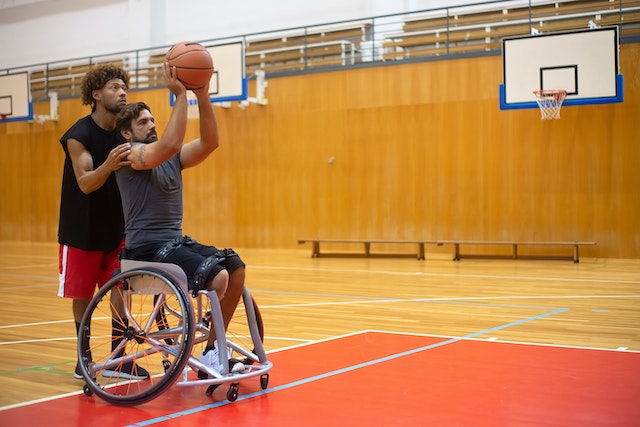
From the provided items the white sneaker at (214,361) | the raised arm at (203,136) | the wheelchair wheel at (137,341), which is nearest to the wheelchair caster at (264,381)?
the white sneaker at (214,361)

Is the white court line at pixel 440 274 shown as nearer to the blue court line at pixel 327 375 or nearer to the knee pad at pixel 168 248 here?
the blue court line at pixel 327 375

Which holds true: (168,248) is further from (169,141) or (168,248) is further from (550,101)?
(550,101)

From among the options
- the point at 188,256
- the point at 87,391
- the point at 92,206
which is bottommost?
the point at 87,391

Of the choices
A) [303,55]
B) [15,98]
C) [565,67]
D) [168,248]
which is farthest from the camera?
[15,98]

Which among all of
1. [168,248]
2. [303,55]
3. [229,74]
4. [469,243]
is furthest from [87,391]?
[303,55]

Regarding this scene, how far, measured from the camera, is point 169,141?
2887 mm

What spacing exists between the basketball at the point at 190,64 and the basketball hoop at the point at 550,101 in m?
7.75

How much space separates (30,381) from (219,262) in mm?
1162

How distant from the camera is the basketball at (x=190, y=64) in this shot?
300 cm

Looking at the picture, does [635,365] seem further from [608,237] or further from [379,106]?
[379,106]

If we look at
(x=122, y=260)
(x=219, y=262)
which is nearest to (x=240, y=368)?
(x=219, y=262)

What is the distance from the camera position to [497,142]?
36.2 ft

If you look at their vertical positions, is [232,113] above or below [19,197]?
above

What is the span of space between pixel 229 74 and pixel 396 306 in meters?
7.08
